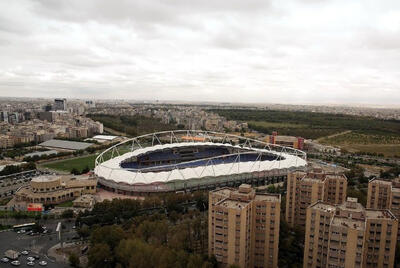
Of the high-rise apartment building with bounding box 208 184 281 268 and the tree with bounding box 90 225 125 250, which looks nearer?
the high-rise apartment building with bounding box 208 184 281 268

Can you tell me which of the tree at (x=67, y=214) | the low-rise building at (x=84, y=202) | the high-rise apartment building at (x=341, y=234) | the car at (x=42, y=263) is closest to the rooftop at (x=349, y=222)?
the high-rise apartment building at (x=341, y=234)

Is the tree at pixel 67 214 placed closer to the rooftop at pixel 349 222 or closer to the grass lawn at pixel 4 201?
the grass lawn at pixel 4 201

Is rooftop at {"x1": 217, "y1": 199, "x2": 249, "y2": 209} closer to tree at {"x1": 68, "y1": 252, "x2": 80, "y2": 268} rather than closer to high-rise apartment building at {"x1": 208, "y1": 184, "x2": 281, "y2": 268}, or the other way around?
high-rise apartment building at {"x1": 208, "y1": 184, "x2": 281, "y2": 268}

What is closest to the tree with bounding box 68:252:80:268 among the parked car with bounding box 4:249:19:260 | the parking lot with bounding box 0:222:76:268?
the parking lot with bounding box 0:222:76:268

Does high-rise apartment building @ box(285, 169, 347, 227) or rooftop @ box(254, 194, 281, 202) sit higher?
rooftop @ box(254, 194, 281, 202)

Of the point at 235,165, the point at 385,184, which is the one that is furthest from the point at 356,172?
the point at 385,184

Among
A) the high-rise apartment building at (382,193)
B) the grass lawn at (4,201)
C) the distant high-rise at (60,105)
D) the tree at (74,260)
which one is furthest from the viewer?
the distant high-rise at (60,105)

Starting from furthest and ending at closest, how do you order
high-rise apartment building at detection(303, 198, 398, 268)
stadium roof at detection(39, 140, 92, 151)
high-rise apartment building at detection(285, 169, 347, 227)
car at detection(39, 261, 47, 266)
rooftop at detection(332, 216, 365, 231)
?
stadium roof at detection(39, 140, 92, 151)
high-rise apartment building at detection(285, 169, 347, 227)
car at detection(39, 261, 47, 266)
high-rise apartment building at detection(303, 198, 398, 268)
rooftop at detection(332, 216, 365, 231)

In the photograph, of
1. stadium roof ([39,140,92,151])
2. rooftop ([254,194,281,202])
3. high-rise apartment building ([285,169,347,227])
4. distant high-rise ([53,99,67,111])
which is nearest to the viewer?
rooftop ([254,194,281,202])
